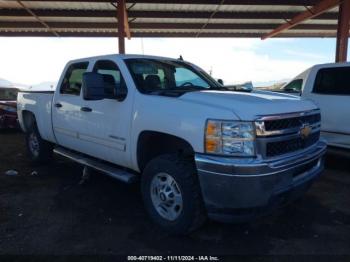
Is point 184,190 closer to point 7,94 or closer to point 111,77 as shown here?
point 111,77

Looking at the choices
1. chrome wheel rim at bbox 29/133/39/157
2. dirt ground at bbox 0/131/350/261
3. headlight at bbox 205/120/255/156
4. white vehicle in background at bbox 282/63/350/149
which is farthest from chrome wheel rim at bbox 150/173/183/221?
white vehicle in background at bbox 282/63/350/149

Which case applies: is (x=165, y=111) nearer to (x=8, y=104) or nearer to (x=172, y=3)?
(x=8, y=104)

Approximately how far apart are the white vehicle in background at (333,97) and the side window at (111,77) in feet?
12.6

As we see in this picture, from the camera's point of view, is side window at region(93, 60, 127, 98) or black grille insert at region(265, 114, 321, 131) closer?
black grille insert at region(265, 114, 321, 131)

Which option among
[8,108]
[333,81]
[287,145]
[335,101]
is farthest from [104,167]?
[8,108]

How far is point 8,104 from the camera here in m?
11.2

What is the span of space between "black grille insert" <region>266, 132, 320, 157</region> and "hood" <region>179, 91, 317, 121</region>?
293mm

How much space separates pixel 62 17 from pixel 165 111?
12986 mm

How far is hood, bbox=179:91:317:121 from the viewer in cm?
331

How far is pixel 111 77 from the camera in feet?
15.7

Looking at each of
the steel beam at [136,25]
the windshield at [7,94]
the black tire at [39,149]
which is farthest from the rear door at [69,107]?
the steel beam at [136,25]

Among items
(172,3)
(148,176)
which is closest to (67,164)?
(148,176)

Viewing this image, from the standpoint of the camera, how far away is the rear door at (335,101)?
21.0ft

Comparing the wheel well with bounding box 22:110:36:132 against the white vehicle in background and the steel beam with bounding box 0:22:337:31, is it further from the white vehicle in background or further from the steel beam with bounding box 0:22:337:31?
the steel beam with bounding box 0:22:337:31
